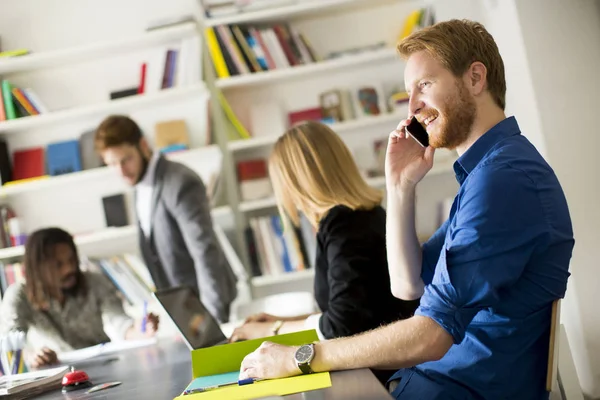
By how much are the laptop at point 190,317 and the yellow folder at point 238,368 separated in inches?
20.2

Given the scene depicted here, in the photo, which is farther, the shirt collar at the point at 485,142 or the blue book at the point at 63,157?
the blue book at the point at 63,157

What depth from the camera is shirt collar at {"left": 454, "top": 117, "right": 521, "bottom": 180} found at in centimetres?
147

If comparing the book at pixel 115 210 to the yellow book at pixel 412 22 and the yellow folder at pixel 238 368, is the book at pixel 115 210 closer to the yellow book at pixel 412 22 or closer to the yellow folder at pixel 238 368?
the yellow book at pixel 412 22

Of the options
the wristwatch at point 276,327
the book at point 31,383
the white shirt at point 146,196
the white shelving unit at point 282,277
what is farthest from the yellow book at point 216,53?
the book at point 31,383

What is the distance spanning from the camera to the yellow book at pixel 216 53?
392 centimetres

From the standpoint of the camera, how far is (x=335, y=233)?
1.94 m

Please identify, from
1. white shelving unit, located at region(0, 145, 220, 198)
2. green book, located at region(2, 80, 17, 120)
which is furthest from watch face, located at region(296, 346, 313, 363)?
green book, located at region(2, 80, 17, 120)

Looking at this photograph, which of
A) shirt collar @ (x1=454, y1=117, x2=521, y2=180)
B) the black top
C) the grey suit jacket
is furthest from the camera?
the grey suit jacket

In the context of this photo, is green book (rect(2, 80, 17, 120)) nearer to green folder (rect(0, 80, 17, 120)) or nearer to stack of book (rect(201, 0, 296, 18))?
green folder (rect(0, 80, 17, 120))

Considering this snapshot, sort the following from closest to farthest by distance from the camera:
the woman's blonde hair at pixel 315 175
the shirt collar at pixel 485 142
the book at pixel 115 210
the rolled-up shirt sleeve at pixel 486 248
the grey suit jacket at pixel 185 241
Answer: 1. the rolled-up shirt sleeve at pixel 486 248
2. the shirt collar at pixel 485 142
3. the woman's blonde hair at pixel 315 175
4. the grey suit jacket at pixel 185 241
5. the book at pixel 115 210

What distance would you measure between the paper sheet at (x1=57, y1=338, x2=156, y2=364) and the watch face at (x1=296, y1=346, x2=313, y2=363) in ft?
4.76

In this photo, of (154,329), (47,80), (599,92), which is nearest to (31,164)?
(47,80)

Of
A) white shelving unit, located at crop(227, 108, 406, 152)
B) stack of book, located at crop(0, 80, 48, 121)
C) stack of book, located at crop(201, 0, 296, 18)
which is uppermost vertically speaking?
→ stack of book, located at crop(201, 0, 296, 18)

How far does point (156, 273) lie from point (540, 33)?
1993 millimetres
